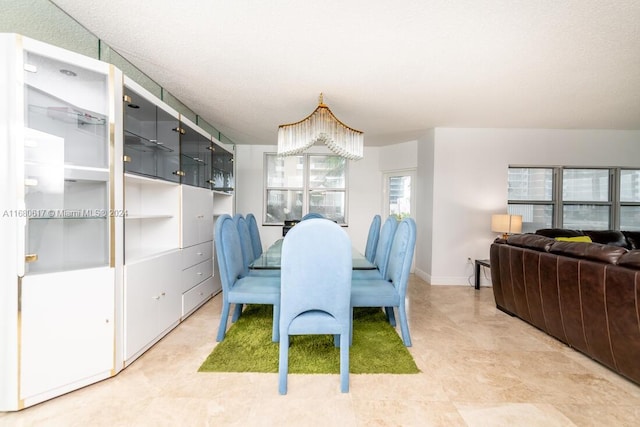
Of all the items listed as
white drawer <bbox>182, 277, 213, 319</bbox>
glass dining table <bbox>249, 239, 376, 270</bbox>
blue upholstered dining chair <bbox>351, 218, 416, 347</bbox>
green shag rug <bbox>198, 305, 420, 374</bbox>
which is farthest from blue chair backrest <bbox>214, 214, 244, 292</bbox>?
blue upholstered dining chair <bbox>351, 218, 416, 347</bbox>

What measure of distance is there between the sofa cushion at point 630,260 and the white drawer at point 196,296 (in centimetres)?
332

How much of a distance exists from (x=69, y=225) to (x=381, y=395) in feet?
6.96

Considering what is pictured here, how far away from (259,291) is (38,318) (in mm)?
1243

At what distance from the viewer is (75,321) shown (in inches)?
62.6

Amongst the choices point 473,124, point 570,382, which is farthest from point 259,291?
point 473,124

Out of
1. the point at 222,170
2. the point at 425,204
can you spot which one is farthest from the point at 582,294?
the point at 222,170

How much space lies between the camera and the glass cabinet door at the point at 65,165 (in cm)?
149

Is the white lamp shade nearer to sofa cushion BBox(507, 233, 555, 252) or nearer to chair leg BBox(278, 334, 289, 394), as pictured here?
sofa cushion BBox(507, 233, 555, 252)

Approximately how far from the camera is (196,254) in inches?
114

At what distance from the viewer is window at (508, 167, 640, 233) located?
4.36 meters

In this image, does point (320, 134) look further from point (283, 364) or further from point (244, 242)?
point (283, 364)

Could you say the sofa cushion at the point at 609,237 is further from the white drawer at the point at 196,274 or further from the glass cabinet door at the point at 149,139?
the glass cabinet door at the point at 149,139

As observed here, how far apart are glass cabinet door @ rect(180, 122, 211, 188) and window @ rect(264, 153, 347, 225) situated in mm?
2164

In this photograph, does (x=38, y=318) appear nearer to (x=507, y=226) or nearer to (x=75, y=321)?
(x=75, y=321)
